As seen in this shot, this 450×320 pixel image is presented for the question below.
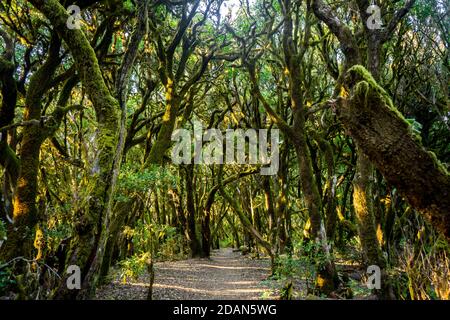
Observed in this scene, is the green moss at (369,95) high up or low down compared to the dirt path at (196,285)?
up

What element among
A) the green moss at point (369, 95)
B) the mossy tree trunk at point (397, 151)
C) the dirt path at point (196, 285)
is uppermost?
the green moss at point (369, 95)

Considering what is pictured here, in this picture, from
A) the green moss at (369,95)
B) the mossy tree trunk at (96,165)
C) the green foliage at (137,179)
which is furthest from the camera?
the green foliage at (137,179)

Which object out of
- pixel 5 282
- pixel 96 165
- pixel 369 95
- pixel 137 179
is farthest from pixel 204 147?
pixel 369 95

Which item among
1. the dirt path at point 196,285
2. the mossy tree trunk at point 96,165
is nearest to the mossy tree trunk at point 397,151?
the mossy tree trunk at point 96,165

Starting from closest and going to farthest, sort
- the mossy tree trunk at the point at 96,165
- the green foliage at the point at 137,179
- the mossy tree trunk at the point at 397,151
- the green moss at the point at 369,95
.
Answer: the mossy tree trunk at the point at 397,151 < the green moss at the point at 369,95 < the mossy tree trunk at the point at 96,165 < the green foliage at the point at 137,179

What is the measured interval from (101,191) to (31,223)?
3.71 metres

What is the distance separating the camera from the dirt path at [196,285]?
32.8 feet

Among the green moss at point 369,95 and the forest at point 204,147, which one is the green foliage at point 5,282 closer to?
the forest at point 204,147

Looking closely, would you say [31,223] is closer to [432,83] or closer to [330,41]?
[330,41]

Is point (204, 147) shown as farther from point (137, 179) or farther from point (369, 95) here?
point (369, 95)

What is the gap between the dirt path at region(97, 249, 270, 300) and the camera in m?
9.98

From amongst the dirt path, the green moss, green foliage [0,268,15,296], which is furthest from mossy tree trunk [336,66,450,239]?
the dirt path

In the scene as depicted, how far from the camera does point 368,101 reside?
4.05 meters

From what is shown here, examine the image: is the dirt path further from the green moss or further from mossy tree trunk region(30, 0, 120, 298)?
the green moss
